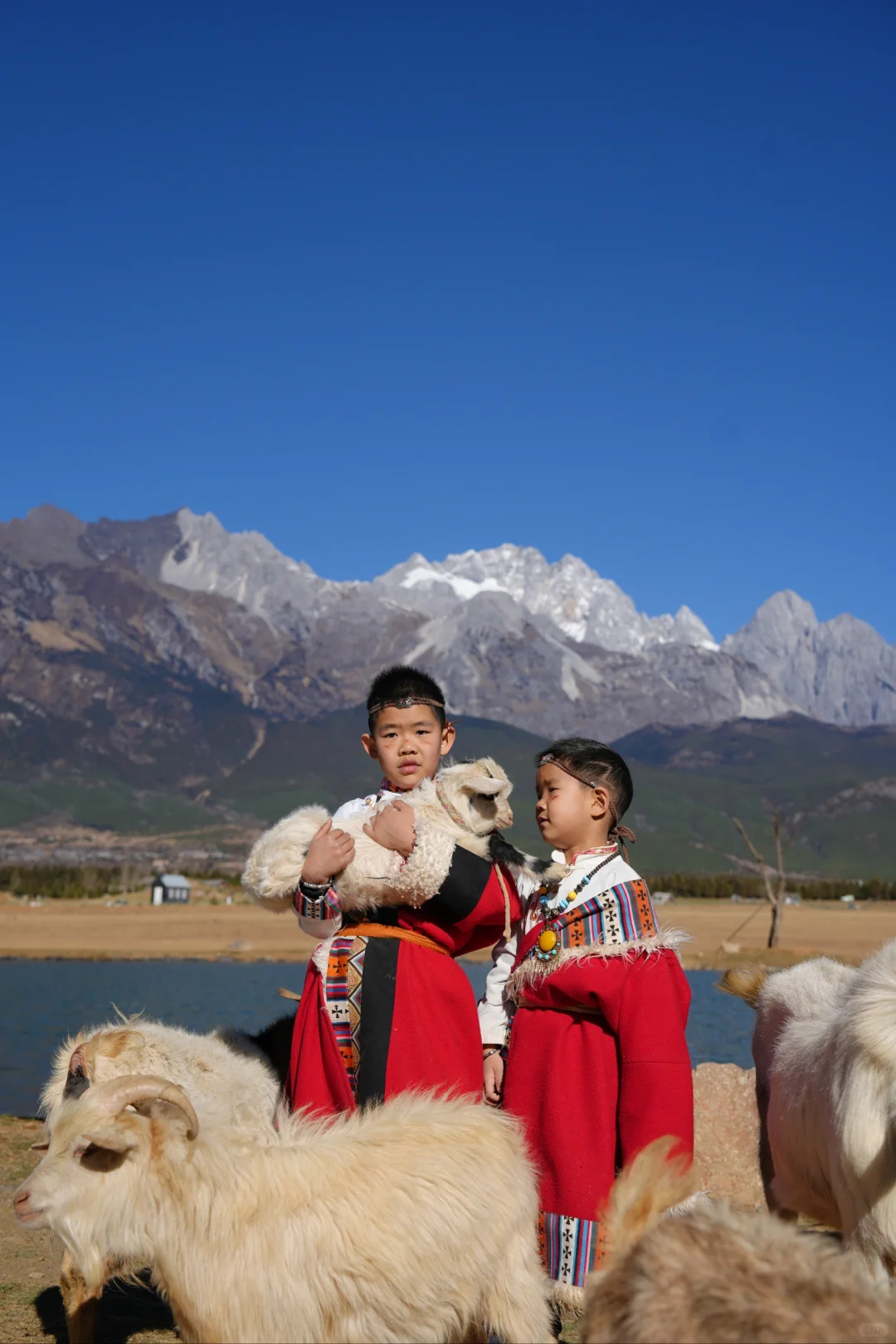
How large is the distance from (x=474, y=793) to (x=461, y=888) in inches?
13.1

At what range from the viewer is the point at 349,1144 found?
3383 mm

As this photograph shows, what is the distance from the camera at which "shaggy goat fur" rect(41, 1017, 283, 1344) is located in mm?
4684

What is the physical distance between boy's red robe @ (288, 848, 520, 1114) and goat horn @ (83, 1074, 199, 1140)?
725 mm

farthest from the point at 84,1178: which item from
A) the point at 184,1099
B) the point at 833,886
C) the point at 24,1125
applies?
the point at 833,886

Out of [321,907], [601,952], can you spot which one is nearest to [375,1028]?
[321,907]

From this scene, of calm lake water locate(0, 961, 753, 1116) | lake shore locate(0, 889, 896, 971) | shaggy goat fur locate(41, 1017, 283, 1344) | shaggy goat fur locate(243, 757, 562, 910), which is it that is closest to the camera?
shaggy goat fur locate(243, 757, 562, 910)

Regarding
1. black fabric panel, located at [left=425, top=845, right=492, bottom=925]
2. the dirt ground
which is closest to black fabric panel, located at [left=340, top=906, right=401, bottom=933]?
black fabric panel, located at [left=425, top=845, right=492, bottom=925]

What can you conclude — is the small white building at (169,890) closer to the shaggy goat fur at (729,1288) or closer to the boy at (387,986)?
the boy at (387,986)

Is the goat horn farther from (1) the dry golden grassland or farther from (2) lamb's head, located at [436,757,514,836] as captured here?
(1) the dry golden grassland

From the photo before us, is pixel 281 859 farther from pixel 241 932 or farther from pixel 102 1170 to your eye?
pixel 241 932

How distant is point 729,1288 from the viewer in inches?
90.7

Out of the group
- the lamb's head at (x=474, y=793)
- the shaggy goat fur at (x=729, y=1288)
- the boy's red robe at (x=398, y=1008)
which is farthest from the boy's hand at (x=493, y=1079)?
the shaggy goat fur at (x=729, y=1288)

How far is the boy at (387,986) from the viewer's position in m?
3.88

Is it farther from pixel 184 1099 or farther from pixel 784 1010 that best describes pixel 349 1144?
pixel 784 1010
